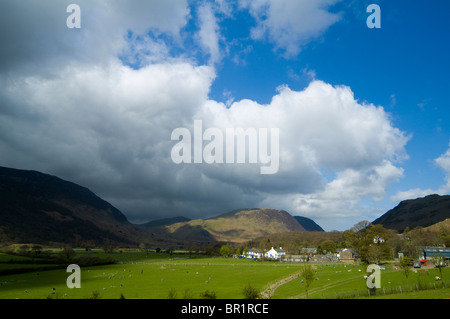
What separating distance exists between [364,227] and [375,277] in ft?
282
